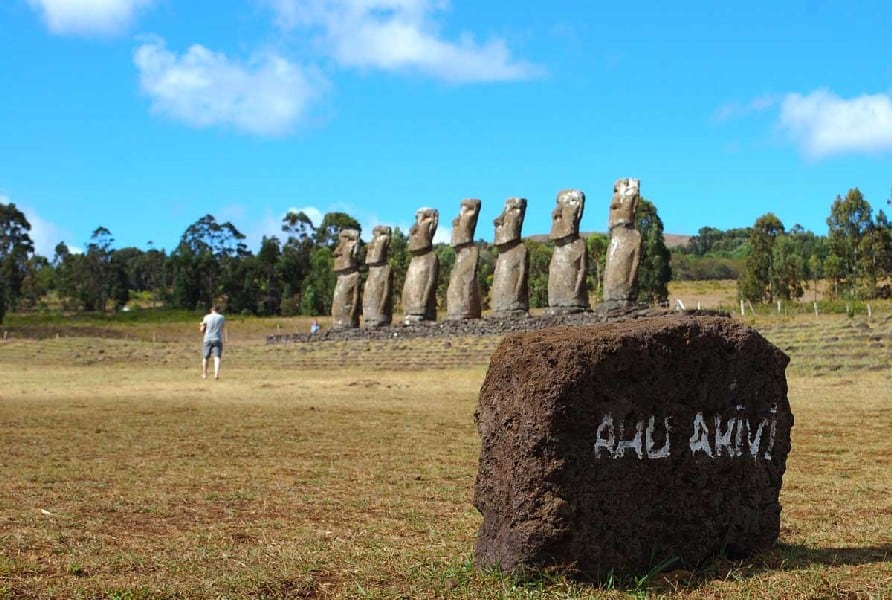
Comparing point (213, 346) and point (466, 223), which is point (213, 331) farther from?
point (466, 223)

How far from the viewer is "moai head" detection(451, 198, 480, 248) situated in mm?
32750

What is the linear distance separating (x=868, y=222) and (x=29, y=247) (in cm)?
6394

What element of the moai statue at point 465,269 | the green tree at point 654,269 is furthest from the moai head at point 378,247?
the green tree at point 654,269

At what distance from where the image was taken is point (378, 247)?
37.1 meters

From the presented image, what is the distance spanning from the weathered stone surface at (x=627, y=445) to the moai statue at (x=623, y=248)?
72.2ft

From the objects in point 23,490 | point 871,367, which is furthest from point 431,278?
point 23,490

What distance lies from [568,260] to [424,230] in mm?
6714

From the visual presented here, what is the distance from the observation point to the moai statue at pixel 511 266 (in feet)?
99.8

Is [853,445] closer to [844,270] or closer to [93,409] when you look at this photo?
[93,409]

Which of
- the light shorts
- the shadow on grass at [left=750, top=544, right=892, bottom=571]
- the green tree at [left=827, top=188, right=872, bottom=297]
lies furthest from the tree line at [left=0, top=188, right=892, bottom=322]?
the shadow on grass at [left=750, top=544, right=892, bottom=571]

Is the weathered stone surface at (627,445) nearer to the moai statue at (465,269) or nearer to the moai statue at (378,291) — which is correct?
the moai statue at (465,269)

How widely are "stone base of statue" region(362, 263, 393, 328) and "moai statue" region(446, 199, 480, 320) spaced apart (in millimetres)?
3630

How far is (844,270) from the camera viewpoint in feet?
179

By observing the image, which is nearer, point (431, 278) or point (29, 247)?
point (431, 278)
